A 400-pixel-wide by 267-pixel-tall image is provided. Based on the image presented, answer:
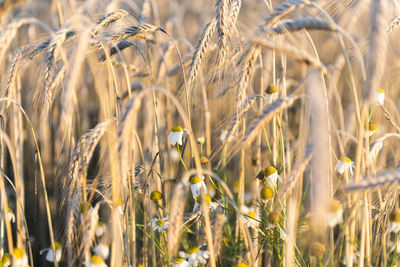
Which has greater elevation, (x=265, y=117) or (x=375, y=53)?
(x=375, y=53)

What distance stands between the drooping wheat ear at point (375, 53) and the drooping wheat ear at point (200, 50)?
2.87ft

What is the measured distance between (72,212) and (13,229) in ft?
6.68

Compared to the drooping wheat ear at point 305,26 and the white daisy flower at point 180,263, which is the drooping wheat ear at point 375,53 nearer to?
the drooping wheat ear at point 305,26

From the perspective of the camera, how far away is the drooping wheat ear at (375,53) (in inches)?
44.6

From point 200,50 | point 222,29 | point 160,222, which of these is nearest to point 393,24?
point 222,29

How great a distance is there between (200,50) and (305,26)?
2.09 feet

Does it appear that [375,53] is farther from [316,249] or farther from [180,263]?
[180,263]

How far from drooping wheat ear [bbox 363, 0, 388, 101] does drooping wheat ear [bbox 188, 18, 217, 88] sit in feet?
2.87

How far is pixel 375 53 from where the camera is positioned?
115 centimetres

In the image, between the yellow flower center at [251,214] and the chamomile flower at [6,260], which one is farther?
the yellow flower center at [251,214]

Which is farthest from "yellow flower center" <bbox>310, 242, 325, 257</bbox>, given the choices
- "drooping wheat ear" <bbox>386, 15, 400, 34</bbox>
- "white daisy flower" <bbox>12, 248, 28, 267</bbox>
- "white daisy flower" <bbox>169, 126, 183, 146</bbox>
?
"white daisy flower" <bbox>12, 248, 28, 267</bbox>

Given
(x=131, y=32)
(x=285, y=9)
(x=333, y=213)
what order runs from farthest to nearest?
(x=131, y=32), (x=333, y=213), (x=285, y=9)

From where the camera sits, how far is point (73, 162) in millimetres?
1894

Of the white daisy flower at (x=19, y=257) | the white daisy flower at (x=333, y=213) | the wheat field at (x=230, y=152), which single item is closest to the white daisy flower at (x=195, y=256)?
the wheat field at (x=230, y=152)
